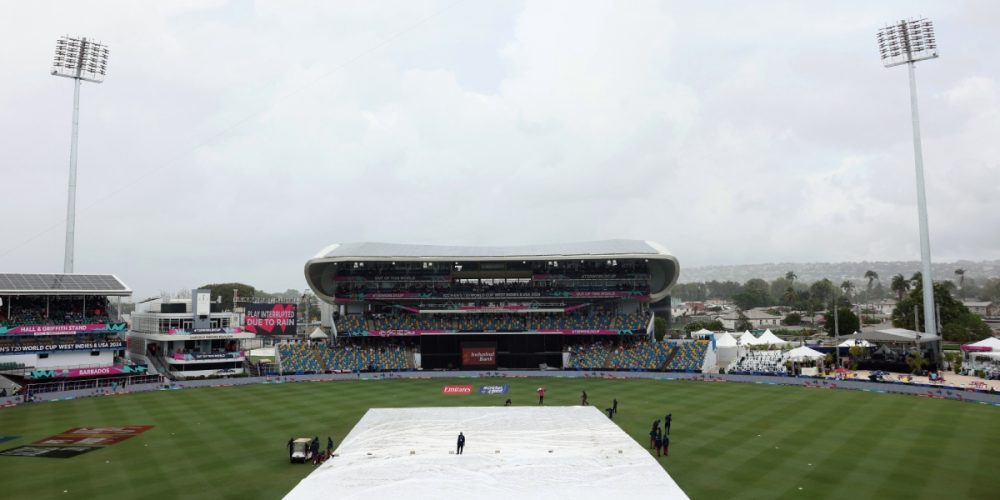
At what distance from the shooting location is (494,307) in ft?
243

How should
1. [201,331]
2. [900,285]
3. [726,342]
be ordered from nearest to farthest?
[201,331], [726,342], [900,285]

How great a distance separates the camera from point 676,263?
238 ft

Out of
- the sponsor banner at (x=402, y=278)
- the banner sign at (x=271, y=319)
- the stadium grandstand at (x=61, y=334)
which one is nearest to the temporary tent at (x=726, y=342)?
the sponsor banner at (x=402, y=278)

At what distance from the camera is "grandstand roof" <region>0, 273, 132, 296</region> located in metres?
60.1

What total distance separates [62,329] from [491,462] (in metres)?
55.2

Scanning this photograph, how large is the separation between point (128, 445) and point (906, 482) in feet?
121

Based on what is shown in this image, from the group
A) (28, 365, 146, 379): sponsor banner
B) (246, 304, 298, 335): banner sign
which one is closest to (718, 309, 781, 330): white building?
(246, 304, 298, 335): banner sign

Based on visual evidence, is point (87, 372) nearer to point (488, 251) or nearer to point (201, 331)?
point (201, 331)

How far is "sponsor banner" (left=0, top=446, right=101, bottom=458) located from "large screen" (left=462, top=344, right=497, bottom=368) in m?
Answer: 42.4

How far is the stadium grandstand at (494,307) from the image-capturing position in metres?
69.8

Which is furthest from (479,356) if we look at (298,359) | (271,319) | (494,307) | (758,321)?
(758,321)

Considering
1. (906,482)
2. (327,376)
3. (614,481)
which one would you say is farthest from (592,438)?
(327,376)

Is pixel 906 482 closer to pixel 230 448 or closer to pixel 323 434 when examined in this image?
pixel 323 434

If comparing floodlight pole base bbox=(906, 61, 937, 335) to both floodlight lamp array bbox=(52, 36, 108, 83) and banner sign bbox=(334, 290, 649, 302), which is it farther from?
floodlight lamp array bbox=(52, 36, 108, 83)
